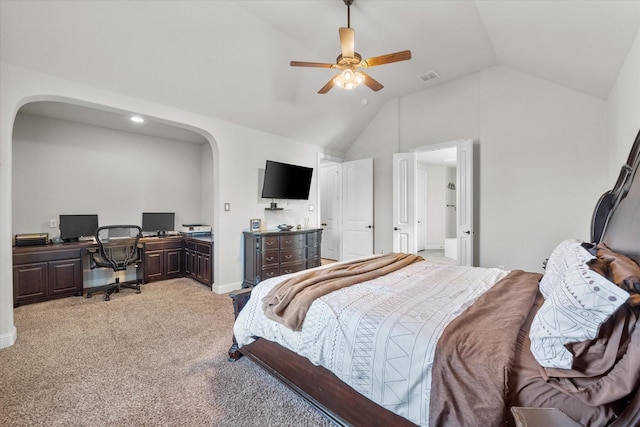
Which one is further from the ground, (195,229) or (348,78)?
(348,78)

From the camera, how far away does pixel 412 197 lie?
457cm

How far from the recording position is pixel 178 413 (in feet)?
5.33

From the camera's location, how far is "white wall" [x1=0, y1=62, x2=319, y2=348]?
236cm

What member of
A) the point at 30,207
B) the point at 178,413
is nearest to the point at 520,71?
the point at 178,413

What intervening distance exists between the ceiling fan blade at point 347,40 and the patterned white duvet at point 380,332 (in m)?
2.06

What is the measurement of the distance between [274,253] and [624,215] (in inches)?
139

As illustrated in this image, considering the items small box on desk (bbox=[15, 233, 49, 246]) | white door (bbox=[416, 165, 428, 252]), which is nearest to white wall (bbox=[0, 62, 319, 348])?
small box on desk (bbox=[15, 233, 49, 246])

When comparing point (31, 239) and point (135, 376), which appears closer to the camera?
point (135, 376)

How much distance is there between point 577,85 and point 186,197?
6.01 metres

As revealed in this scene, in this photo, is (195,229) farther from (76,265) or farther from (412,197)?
(412,197)

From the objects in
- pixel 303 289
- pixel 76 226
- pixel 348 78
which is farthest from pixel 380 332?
pixel 76 226

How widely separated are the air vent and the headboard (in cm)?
287

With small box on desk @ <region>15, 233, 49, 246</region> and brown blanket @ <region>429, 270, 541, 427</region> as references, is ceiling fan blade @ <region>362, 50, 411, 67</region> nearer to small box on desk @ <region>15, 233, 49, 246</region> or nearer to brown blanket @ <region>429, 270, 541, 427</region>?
brown blanket @ <region>429, 270, 541, 427</region>

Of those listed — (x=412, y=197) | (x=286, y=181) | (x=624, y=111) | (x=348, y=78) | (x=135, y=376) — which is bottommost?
(x=135, y=376)
